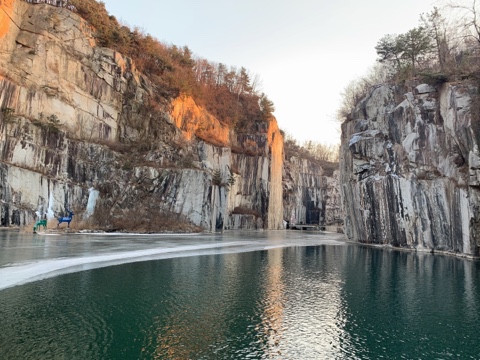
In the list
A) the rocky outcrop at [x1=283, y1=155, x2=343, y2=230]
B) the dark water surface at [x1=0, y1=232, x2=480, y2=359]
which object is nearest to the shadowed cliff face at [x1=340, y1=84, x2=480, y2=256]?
the dark water surface at [x1=0, y1=232, x2=480, y2=359]

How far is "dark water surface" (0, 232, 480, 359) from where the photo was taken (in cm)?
513

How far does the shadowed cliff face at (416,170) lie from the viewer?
18109mm

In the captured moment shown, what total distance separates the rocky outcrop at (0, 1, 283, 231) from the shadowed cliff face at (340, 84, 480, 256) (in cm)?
1669

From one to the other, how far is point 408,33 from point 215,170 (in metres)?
25.4

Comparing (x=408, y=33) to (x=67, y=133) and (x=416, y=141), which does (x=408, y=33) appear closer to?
(x=416, y=141)

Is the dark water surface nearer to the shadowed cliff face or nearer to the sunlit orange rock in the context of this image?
the shadowed cliff face

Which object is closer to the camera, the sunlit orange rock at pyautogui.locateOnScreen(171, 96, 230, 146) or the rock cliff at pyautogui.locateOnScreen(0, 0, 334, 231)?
the rock cliff at pyautogui.locateOnScreen(0, 0, 334, 231)

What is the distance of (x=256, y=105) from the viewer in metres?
63.7

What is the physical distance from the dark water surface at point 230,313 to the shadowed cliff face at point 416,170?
7.40 m

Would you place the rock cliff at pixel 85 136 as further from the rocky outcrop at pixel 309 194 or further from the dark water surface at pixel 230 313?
the rocky outcrop at pixel 309 194

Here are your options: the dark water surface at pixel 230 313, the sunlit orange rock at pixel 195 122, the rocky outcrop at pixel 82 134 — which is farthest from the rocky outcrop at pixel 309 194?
the dark water surface at pixel 230 313

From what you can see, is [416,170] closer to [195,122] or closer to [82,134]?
[82,134]

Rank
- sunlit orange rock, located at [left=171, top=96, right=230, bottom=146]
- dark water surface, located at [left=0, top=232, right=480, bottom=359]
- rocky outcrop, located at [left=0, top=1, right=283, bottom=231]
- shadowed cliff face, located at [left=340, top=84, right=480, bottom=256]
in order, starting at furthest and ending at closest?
sunlit orange rock, located at [left=171, top=96, right=230, bottom=146], rocky outcrop, located at [left=0, top=1, right=283, bottom=231], shadowed cliff face, located at [left=340, top=84, right=480, bottom=256], dark water surface, located at [left=0, top=232, right=480, bottom=359]

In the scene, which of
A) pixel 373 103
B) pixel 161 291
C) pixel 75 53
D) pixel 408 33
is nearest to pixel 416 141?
pixel 373 103
